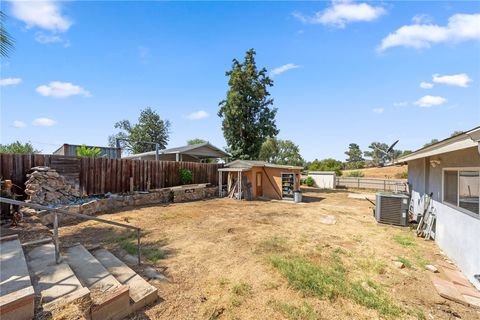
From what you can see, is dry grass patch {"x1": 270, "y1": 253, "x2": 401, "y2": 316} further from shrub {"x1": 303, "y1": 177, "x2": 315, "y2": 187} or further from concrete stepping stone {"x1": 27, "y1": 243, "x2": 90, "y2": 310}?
shrub {"x1": 303, "y1": 177, "x2": 315, "y2": 187}

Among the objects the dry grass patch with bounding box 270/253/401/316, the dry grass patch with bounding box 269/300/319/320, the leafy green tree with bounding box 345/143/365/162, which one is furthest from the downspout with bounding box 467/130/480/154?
the leafy green tree with bounding box 345/143/365/162

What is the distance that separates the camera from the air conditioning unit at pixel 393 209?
25.8 feet

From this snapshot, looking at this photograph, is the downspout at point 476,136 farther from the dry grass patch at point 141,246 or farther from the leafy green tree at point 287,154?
the leafy green tree at point 287,154

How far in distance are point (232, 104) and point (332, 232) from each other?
14576 millimetres

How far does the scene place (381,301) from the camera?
329 centimetres

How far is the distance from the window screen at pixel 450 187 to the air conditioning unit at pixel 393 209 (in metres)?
2.26

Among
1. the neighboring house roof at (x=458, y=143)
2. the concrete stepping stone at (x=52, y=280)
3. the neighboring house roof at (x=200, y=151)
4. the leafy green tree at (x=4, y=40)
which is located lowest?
the concrete stepping stone at (x=52, y=280)

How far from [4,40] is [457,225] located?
8775 millimetres

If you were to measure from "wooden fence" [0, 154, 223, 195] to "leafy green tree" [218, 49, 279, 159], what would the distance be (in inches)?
243

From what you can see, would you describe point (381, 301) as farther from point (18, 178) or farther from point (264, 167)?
point (264, 167)

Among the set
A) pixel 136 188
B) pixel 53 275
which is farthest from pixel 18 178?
pixel 53 275

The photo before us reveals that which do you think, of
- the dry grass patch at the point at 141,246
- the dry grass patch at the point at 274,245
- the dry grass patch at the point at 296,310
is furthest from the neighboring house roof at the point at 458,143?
the dry grass patch at the point at 141,246

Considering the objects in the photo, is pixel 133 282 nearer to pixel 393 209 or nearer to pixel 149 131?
pixel 393 209

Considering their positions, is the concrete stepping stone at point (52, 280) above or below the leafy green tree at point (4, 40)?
below
